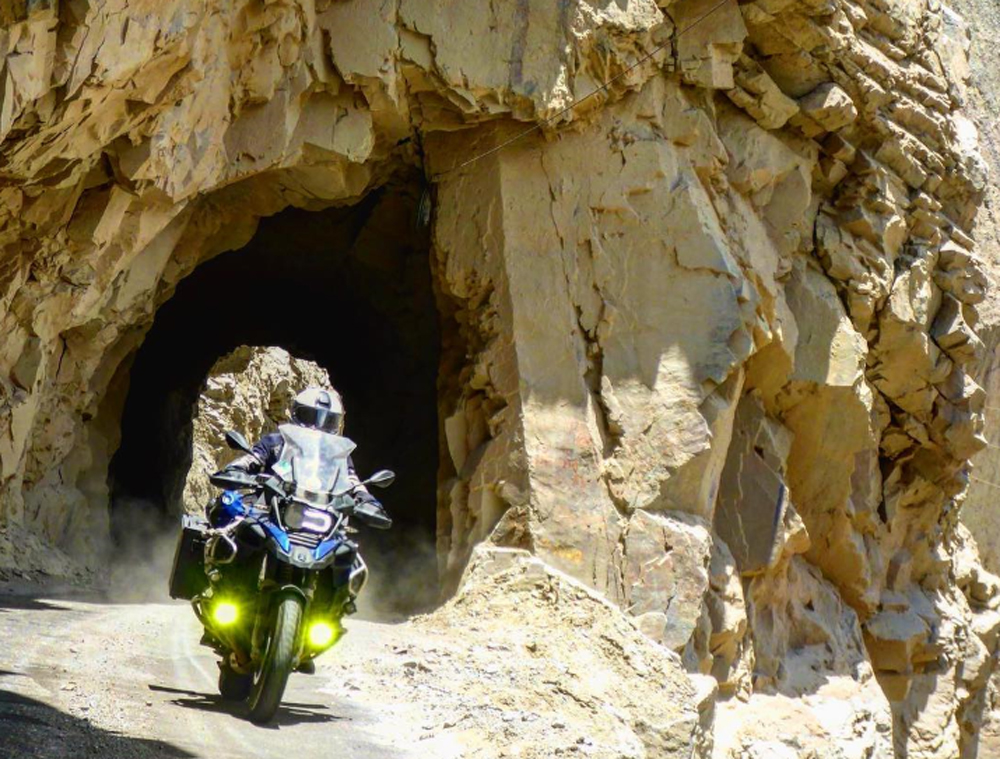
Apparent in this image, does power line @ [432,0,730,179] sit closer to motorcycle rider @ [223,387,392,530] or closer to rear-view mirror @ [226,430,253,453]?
motorcycle rider @ [223,387,392,530]

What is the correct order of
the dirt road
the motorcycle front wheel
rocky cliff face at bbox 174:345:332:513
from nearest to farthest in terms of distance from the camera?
the dirt road → the motorcycle front wheel → rocky cliff face at bbox 174:345:332:513

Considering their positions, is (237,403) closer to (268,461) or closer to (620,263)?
(620,263)

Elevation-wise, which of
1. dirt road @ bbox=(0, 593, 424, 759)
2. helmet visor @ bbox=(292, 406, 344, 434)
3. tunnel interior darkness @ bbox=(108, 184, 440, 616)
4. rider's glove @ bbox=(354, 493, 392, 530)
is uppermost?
tunnel interior darkness @ bbox=(108, 184, 440, 616)

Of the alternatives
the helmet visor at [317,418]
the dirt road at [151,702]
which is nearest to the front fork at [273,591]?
the dirt road at [151,702]

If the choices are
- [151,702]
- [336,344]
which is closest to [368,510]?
[151,702]

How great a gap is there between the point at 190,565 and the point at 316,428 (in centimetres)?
91

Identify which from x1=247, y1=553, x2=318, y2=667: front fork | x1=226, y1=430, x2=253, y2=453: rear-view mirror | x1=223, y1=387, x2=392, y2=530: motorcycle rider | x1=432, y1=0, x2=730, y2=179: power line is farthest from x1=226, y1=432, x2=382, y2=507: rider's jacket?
x1=432, y1=0, x2=730, y2=179: power line

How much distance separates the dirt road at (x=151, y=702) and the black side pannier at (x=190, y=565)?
465 millimetres

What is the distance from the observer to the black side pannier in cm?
666

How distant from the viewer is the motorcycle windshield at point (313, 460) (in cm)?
643

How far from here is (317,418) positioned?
22.8ft

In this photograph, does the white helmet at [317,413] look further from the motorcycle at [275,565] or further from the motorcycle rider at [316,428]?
the motorcycle at [275,565]

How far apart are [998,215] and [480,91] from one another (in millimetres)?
10834

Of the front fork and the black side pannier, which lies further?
the black side pannier
